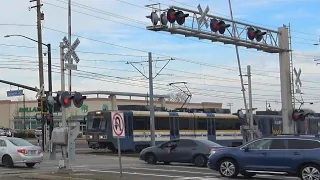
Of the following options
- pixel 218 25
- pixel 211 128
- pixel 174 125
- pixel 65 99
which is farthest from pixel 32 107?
pixel 65 99

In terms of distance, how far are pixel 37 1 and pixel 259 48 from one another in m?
17.3

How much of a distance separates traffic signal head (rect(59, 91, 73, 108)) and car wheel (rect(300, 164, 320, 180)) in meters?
8.56

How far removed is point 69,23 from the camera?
66.9ft

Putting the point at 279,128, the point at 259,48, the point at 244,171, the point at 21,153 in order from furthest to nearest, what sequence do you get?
the point at 279,128
the point at 259,48
the point at 21,153
the point at 244,171

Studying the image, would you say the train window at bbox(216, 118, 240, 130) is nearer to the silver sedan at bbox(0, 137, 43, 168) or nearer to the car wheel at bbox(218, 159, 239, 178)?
the silver sedan at bbox(0, 137, 43, 168)

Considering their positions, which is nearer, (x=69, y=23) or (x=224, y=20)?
(x=69, y=23)

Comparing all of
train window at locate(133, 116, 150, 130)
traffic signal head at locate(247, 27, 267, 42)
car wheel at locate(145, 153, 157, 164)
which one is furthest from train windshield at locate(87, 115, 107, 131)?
traffic signal head at locate(247, 27, 267, 42)

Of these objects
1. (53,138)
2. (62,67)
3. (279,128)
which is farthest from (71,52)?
(279,128)

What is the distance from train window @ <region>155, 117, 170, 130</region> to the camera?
39.7 meters

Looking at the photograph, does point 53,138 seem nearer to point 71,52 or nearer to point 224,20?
point 71,52

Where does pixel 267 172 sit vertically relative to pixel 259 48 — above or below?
below

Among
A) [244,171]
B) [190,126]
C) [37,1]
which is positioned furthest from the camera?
[190,126]

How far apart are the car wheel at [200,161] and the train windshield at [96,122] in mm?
13346

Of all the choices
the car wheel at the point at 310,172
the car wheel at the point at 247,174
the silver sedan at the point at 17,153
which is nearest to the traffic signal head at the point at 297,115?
the car wheel at the point at 247,174
